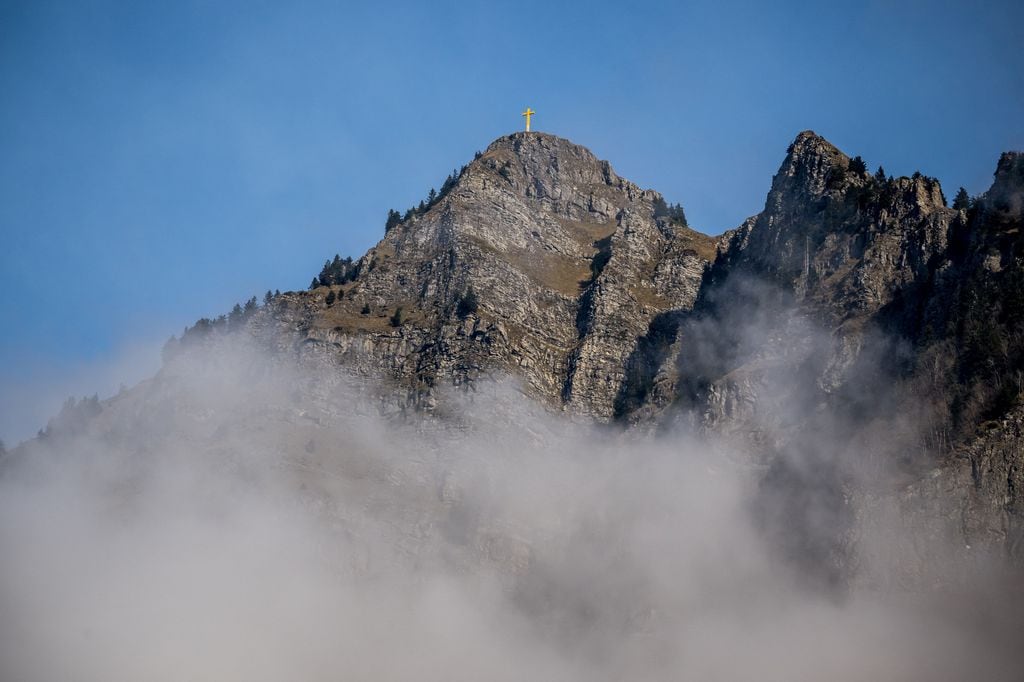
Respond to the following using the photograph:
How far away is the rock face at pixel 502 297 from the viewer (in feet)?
468

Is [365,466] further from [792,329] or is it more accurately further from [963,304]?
[963,304]

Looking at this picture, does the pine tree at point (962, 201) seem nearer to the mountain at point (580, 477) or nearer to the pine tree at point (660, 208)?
the mountain at point (580, 477)

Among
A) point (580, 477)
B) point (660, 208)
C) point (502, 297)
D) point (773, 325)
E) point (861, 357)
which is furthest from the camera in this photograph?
point (660, 208)

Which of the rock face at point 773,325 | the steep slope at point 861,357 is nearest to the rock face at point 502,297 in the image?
the rock face at point 773,325

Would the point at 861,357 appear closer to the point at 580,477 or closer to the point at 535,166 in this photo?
the point at 580,477

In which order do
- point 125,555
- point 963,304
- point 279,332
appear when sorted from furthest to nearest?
point 279,332, point 125,555, point 963,304

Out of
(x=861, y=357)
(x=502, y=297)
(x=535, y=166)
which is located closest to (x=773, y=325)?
(x=861, y=357)

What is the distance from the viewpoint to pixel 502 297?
497 feet

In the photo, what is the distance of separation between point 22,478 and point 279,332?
39.1 meters

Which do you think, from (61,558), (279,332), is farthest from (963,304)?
(61,558)

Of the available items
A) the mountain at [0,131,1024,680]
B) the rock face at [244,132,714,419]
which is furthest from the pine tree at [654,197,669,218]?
the mountain at [0,131,1024,680]

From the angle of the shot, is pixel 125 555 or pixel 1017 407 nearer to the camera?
pixel 1017 407

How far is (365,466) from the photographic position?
429ft

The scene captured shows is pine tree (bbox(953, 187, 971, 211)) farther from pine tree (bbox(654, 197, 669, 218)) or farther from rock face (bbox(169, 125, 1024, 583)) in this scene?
pine tree (bbox(654, 197, 669, 218))
